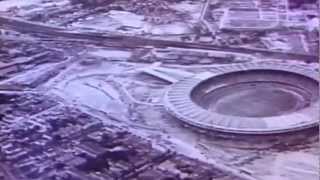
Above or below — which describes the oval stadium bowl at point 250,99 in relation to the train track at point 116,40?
above

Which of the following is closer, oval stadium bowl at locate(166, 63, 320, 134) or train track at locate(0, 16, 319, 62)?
oval stadium bowl at locate(166, 63, 320, 134)

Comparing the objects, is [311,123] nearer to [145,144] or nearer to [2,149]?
[145,144]

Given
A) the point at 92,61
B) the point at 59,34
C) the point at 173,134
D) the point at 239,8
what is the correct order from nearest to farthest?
the point at 173,134 → the point at 92,61 → the point at 59,34 → the point at 239,8

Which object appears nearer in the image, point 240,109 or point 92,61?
point 240,109

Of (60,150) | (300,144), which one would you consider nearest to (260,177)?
(300,144)

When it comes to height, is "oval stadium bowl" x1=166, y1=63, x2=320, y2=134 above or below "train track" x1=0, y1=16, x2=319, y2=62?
above

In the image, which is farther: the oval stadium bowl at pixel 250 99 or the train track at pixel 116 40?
the train track at pixel 116 40

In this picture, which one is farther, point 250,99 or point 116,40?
point 116,40

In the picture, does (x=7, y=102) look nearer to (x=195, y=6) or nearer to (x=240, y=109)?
(x=240, y=109)

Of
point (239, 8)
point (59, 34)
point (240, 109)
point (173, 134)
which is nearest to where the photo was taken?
point (173, 134)
